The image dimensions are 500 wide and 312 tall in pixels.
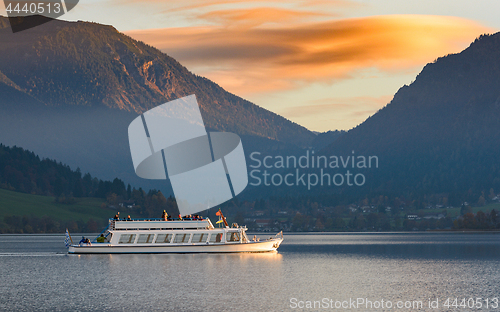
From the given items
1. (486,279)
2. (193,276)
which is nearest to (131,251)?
(193,276)

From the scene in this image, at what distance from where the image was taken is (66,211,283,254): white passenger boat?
144375 mm

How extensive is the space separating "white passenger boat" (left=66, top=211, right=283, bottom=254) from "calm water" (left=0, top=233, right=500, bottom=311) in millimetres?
2558

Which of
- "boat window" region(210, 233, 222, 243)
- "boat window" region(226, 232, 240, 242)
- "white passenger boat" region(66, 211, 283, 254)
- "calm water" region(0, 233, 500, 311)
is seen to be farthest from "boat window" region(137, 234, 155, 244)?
"boat window" region(226, 232, 240, 242)

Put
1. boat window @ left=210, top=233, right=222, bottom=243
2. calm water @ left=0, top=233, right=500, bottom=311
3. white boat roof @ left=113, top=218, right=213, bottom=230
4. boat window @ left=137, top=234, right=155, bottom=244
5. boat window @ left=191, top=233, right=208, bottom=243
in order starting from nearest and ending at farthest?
calm water @ left=0, top=233, right=500, bottom=311, white boat roof @ left=113, top=218, right=213, bottom=230, boat window @ left=210, top=233, right=222, bottom=243, boat window @ left=191, top=233, right=208, bottom=243, boat window @ left=137, top=234, right=155, bottom=244

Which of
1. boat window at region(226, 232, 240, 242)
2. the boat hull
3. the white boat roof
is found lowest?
the boat hull

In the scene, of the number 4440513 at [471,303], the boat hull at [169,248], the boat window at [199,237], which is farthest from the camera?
the boat window at [199,237]

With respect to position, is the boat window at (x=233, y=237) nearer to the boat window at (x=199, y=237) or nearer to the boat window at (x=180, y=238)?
the boat window at (x=199, y=237)

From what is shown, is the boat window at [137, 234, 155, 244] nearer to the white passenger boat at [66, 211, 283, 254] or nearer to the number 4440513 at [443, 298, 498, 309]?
the white passenger boat at [66, 211, 283, 254]

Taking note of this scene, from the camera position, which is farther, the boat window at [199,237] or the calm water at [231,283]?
the boat window at [199,237]

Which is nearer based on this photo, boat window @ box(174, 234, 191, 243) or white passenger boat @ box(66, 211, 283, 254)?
white passenger boat @ box(66, 211, 283, 254)

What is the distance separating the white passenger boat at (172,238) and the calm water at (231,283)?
2.56 metres

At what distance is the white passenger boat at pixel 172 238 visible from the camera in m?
144

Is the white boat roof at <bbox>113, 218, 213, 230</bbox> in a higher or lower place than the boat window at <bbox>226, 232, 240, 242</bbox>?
higher

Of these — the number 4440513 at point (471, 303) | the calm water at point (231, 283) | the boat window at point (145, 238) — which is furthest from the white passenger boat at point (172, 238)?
the number 4440513 at point (471, 303)
